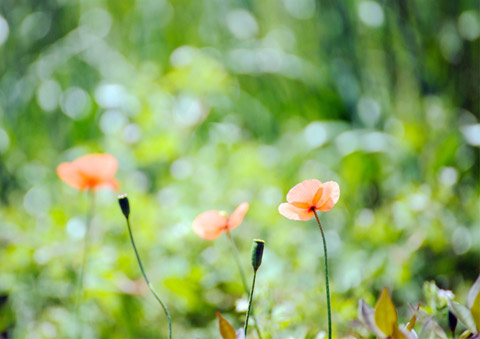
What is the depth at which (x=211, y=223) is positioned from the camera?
59cm

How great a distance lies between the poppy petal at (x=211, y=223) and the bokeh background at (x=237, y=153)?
0.09 meters

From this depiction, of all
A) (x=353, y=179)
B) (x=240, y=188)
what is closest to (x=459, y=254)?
(x=353, y=179)

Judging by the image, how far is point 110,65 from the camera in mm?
2113

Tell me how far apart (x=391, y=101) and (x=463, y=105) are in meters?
0.23

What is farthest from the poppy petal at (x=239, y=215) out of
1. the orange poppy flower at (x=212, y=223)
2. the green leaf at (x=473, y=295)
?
the green leaf at (x=473, y=295)

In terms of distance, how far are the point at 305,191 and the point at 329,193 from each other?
0.9 inches

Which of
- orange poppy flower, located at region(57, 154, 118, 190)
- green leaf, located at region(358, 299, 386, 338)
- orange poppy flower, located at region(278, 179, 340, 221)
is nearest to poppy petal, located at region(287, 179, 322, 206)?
orange poppy flower, located at region(278, 179, 340, 221)

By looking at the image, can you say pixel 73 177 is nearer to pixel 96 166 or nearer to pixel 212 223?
pixel 96 166

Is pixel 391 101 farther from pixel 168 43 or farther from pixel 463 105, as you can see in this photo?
pixel 168 43

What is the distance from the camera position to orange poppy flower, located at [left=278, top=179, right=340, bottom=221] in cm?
50

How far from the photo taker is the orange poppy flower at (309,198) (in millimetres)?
497

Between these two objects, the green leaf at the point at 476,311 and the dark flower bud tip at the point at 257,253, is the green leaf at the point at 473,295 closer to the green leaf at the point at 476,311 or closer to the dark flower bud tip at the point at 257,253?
the green leaf at the point at 476,311

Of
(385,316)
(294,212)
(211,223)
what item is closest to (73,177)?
(211,223)

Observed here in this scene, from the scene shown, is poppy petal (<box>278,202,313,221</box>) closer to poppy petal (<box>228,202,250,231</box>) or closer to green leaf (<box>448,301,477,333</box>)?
poppy petal (<box>228,202,250,231</box>)
